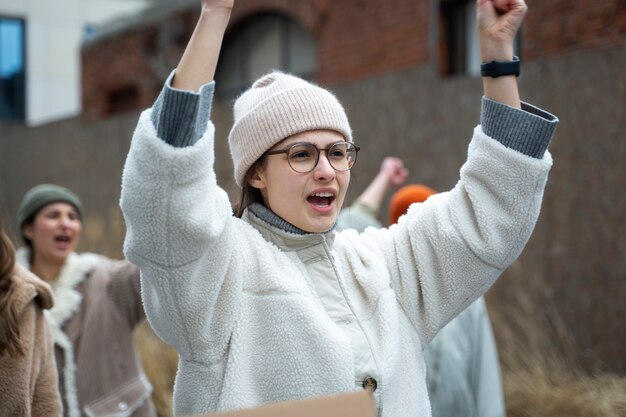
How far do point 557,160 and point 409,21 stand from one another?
2.72m

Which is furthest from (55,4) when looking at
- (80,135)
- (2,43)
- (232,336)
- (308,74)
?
(232,336)

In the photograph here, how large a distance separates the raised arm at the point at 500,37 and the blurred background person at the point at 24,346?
6.30ft

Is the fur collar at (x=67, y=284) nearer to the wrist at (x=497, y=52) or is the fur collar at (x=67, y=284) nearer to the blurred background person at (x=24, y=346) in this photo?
the blurred background person at (x=24, y=346)

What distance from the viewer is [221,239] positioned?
215 centimetres


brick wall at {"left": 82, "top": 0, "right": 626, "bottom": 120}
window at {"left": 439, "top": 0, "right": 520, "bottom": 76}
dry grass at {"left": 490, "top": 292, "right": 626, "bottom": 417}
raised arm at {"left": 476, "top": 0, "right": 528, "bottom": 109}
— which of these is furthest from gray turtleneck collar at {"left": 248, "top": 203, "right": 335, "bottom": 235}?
window at {"left": 439, "top": 0, "right": 520, "bottom": 76}

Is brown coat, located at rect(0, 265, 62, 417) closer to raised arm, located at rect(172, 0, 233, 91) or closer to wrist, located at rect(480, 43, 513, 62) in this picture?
raised arm, located at rect(172, 0, 233, 91)

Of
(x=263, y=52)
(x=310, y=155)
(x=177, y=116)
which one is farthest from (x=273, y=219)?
(x=263, y=52)

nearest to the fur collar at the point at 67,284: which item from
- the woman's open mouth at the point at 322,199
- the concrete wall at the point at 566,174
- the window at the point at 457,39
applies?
the woman's open mouth at the point at 322,199

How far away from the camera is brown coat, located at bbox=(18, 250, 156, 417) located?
436 centimetres

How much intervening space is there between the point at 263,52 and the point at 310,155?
384 inches

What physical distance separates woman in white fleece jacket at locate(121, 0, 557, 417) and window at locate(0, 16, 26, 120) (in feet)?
57.8

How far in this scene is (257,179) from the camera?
96.3 inches

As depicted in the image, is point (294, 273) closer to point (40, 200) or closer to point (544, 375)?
point (40, 200)

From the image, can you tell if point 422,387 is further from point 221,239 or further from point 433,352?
point 433,352
